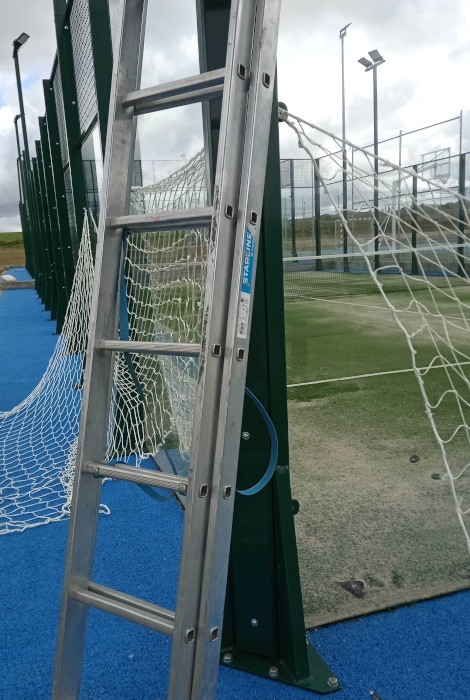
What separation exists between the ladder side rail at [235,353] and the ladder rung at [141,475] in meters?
0.08

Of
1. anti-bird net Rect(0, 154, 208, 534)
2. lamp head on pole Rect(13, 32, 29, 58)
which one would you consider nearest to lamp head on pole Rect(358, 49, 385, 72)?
lamp head on pole Rect(13, 32, 29, 58)

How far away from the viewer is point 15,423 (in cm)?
450

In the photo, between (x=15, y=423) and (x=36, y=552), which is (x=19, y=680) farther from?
(x=15, y=423)

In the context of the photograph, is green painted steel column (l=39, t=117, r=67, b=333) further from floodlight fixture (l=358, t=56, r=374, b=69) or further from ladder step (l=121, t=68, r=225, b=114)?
floodlight fixture (l=358, t=56, r=374, b=69)

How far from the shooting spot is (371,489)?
311 cm

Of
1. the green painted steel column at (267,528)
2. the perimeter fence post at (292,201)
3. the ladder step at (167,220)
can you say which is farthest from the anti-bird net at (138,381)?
the perimeter fence post at (292,201)

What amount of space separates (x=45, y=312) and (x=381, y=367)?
28.1ft

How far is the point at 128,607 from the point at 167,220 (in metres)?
0.88

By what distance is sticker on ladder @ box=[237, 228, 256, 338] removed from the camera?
1.27m

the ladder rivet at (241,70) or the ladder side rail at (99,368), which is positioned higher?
the ladder rivet at (241,70)

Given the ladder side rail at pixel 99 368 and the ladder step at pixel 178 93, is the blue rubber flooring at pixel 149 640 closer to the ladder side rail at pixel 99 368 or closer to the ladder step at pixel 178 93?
the ladder side rail at pixel 99 368

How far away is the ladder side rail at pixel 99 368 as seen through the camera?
149cm

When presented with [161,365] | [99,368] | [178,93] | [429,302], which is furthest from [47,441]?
[429,302]

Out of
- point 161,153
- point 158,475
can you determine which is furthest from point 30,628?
point 161,153
